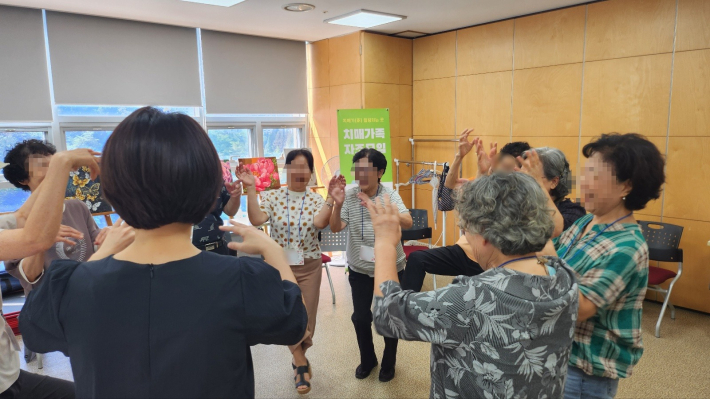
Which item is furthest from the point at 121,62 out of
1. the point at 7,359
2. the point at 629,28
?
the point at 629,28

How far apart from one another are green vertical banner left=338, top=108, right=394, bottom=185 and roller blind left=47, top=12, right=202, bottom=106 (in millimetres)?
1928

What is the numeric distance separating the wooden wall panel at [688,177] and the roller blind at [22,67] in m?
6.32

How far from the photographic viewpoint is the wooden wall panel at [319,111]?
21.7 ft

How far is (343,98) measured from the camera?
634 centimetres

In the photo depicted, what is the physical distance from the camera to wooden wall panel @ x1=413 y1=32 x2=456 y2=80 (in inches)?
239

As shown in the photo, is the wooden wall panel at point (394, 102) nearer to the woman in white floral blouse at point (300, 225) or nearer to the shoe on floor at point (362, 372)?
the woman in white floral blouse at point (300, 225)

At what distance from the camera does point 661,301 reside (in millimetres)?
4477

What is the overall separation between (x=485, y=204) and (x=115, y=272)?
0.90m

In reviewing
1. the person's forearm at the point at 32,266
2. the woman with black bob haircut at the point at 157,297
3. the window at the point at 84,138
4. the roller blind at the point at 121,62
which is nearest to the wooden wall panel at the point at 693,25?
the woman with black bob haircut at the point at 157,297

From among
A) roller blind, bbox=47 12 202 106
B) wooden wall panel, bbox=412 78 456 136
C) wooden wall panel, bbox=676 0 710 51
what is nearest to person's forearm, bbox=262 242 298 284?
wooden wall panel, bbox=676 0 710 51

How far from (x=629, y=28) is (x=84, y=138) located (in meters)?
6.00

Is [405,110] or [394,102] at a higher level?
[394,102]

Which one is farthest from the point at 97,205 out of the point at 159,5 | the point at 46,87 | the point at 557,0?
the point at 557,0

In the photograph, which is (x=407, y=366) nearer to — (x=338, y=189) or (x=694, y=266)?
(x=338, y=189)
